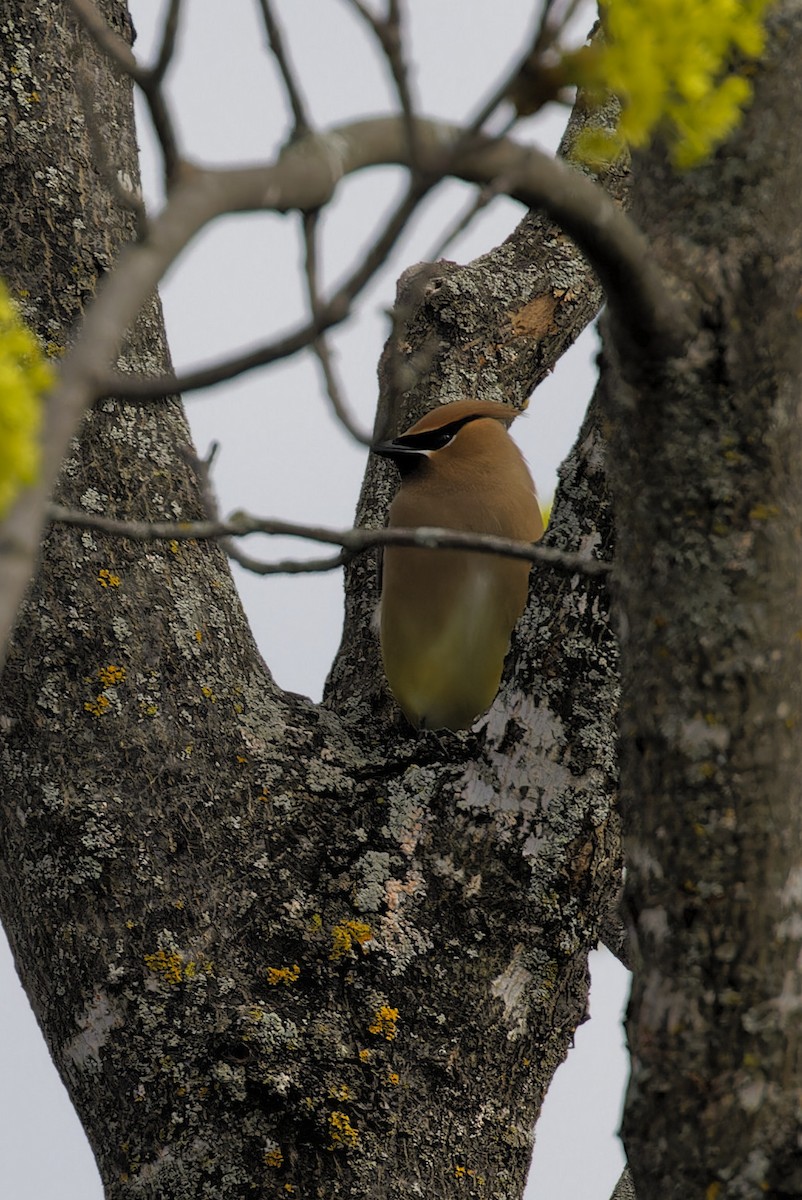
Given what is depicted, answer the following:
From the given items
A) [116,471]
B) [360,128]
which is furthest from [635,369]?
[116,471]

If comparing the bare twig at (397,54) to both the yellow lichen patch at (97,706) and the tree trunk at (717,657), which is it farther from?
the yellow lichen patch at (97,706)

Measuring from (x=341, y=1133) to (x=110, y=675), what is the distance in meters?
0.90

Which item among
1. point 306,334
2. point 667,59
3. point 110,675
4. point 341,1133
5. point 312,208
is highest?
point 110,675

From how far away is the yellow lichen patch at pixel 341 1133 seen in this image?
2297mm

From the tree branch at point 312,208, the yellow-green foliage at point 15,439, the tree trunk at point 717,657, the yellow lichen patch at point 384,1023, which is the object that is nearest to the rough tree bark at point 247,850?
the yellow lichen patch at point 384,1023

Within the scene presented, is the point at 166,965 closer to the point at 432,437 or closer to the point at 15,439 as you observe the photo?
the point at 15,439

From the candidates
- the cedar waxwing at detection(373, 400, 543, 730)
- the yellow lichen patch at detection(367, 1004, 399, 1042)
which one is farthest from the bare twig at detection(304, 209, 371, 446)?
the cedar waxwing at detection(373, 400, 543, 730)

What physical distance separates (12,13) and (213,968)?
2.06 metres

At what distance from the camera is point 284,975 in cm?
241

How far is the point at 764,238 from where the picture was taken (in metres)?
1.58

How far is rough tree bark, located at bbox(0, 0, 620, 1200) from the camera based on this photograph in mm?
2334

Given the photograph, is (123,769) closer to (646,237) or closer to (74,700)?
(74,700)

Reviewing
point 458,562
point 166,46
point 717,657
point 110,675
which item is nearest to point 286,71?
point 166,46

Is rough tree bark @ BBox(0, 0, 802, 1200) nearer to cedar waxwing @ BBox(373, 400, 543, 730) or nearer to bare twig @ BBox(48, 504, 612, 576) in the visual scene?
bare twig @ BBox(48, 504, 612, 576)
